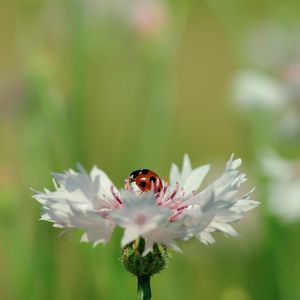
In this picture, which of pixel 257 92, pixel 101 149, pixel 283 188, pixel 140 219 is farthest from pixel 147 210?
pixel 101 149

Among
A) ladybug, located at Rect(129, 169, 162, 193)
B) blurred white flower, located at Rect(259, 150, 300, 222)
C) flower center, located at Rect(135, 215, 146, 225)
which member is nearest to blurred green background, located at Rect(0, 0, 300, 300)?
blurred white flower, located at Rect(259, 150, 300, 222)

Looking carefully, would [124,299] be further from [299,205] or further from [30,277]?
[299,205]

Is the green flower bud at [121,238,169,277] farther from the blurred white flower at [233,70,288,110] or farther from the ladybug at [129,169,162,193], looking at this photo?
the blurred white flower at [233,70,288,110]

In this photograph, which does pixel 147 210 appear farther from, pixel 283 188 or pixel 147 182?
pixel 283 188

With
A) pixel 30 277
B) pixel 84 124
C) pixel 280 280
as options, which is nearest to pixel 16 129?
pixel 84 124

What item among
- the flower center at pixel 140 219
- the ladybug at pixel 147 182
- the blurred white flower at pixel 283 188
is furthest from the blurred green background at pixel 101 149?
the flower center at pixel 140 219

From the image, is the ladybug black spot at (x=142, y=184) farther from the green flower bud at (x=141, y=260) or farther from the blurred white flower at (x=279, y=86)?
the blurred white flower at (x=279, y=86)
